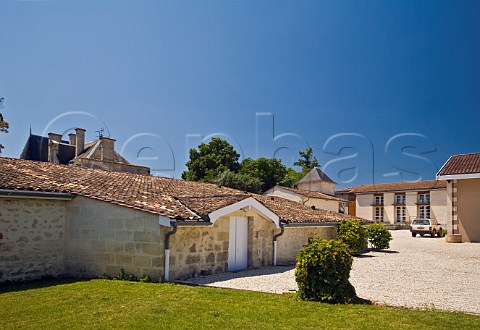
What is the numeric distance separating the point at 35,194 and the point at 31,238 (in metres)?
1.29

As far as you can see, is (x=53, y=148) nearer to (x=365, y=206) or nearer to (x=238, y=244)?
(x=238, y=244)

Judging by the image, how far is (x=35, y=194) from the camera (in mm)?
10961

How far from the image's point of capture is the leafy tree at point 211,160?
165ft

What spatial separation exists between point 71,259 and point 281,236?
767cm

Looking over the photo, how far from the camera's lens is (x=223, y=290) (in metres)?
9.59

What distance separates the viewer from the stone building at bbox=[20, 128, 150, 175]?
99.8 feet

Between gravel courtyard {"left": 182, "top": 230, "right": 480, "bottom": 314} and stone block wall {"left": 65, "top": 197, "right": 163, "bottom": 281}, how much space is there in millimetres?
1467

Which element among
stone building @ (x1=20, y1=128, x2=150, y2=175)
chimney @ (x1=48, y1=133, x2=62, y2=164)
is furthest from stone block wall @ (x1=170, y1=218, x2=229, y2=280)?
chimney @ (x1=48, y1=133, x2=62, y2=164)

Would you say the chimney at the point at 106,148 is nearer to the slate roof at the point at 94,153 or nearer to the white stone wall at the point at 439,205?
the slate roof at the point at 94,153

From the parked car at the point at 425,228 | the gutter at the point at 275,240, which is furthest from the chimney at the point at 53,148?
the parked car at the point at 425,228

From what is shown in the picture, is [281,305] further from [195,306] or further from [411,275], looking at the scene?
[411,275]

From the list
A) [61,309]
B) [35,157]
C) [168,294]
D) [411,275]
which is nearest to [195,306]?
[168,294]

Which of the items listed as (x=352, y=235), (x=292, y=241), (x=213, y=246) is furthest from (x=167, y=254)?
(x=352, y=235)

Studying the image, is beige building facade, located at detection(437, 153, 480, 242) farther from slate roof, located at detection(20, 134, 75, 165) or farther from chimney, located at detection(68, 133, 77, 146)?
chimney, located at detection(68, 133, 77, 146)
